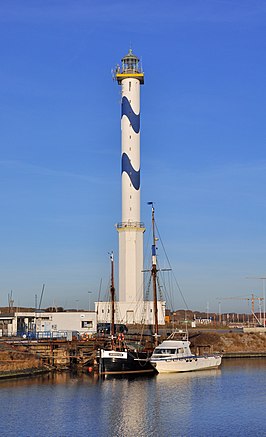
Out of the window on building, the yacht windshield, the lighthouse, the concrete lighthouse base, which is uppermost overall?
the lighthouse

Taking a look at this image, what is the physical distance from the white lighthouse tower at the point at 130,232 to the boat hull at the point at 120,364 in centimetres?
2451

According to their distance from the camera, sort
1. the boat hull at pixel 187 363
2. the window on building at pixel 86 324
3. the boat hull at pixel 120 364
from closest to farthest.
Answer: the boat hull at pixel 120 364
the boat hull at pixel 187 363
the window on building at pixel 86 324

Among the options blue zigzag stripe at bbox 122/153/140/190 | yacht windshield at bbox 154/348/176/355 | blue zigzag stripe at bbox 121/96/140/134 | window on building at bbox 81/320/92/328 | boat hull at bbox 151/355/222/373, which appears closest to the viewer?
boat hull at bbox 151/355/222/373

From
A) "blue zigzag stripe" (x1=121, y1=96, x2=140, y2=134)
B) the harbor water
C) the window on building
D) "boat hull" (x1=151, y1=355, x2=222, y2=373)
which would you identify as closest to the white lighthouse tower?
"blue zigzag stripe" (x1=121, y1=96, x2=140, y2=134)

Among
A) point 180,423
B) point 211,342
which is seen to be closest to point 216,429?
point 180,423

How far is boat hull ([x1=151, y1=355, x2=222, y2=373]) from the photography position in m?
61.3

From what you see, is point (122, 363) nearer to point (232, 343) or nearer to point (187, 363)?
point (187, 363)

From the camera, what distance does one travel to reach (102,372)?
60.5 meters

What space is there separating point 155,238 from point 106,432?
3729cm

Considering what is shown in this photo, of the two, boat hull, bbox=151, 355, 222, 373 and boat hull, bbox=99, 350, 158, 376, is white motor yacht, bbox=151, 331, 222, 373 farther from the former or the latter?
boat hull, bbox=99, 350, 158, 376

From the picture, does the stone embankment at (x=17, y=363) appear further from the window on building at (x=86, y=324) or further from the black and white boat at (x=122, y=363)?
the window on building at (x=86, y=324)

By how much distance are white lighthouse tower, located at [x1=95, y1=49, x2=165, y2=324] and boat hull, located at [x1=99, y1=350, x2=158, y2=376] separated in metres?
24.5

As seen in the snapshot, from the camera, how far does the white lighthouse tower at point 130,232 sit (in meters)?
88.1

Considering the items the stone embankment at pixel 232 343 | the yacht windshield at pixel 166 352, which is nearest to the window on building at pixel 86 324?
the stone embankment at pixel 232 343
